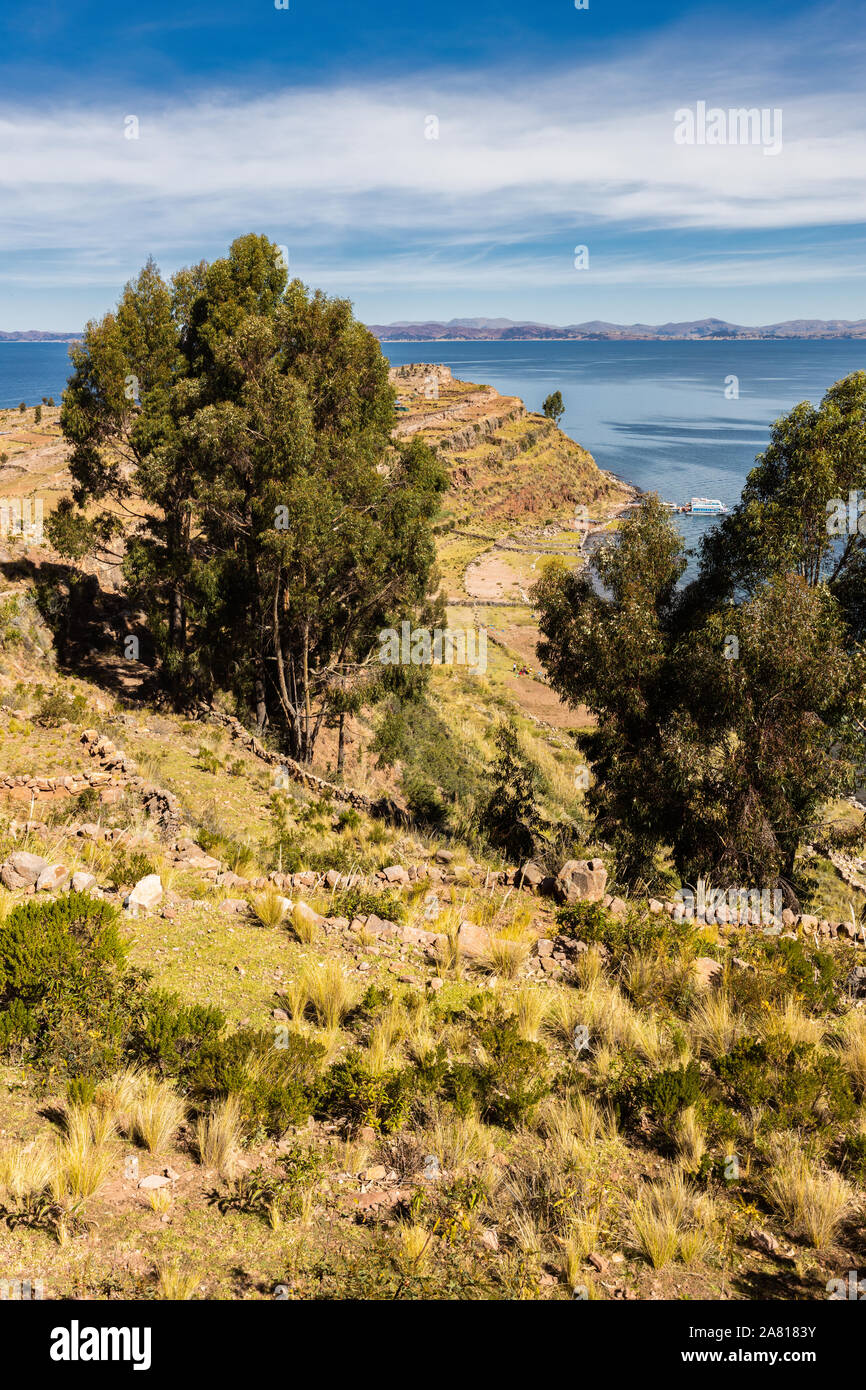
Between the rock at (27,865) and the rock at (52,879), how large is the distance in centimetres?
8

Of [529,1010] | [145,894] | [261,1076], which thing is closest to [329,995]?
[261,1076]

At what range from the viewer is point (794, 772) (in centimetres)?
1340

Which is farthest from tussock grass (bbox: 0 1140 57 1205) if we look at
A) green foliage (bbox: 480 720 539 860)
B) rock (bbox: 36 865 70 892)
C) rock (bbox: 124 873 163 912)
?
green foliage (bbox: 480 720 539 860)

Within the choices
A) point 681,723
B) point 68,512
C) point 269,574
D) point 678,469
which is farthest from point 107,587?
point 678,469

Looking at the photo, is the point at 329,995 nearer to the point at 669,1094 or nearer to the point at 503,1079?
the point at 503,1079

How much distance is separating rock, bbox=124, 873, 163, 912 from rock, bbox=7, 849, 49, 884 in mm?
1256

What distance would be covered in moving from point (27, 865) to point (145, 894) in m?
1.60

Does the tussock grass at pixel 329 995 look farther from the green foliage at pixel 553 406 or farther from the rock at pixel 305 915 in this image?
the green foliage at pixel 553 406

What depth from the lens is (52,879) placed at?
32.8 ft

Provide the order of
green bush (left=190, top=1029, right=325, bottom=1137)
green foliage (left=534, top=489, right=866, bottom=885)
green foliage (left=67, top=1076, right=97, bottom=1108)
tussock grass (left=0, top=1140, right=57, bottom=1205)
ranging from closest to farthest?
1. tussock grass (left=0, top=1140, right=57, bottom=1205)
2. green foliage (left=67, top=1076, right=97, bottom=1108)
3. green bush (left=190, top=1029, right=325, bottom=1137)
4. green foliage (left=534, top=489, right=866, bottom=885)

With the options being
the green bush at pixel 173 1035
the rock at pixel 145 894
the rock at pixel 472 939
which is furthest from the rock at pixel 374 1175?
the rock at pixel 145 894

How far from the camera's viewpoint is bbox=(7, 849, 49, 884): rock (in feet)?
32.8

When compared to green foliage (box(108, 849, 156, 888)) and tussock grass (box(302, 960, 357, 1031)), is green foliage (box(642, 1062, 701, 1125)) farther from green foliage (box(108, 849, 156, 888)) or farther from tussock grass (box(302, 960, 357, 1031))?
green foliage (box(108, 849, 156, 888))

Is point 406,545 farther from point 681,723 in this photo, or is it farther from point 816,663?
point 816,663
